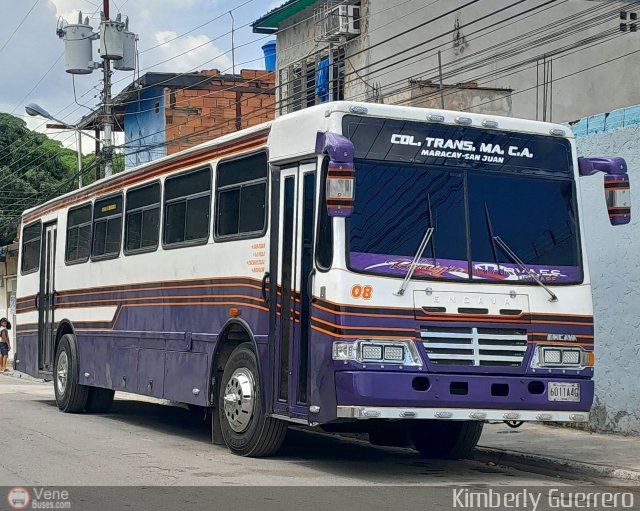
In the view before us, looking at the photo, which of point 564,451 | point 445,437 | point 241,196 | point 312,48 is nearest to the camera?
point 241,196

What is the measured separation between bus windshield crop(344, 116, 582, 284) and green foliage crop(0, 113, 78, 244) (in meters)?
41.8

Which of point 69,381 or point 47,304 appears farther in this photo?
point 47,304

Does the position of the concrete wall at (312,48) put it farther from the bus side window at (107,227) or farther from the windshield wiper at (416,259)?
the windshield wiper at (416,259)

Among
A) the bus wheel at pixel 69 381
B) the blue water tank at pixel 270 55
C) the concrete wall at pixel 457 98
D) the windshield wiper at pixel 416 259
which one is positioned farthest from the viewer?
the blue water tank at pixel 270 55

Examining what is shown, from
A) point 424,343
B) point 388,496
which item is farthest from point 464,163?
point 388,496

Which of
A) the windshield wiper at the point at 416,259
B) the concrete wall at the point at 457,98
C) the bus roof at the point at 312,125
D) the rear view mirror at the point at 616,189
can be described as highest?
the concrete wall at the point at 457,98

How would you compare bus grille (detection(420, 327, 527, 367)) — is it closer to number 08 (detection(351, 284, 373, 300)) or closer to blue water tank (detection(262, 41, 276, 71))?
number 08 (detection(351, 284, 373, 300))

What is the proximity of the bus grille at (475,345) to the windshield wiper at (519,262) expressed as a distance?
482mm

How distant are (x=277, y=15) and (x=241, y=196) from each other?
64.2 feet

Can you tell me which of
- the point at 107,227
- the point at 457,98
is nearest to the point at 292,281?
the point at 107,227

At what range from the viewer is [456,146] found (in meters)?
11.1

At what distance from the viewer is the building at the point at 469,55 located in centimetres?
2781

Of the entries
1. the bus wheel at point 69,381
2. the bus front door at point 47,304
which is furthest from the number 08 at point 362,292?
the bus front door at point 47,304

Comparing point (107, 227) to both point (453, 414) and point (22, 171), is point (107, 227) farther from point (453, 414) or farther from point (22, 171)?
point (22, 171)
